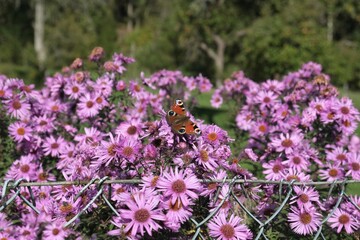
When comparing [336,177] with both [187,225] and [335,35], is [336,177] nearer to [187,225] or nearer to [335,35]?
[187,225]

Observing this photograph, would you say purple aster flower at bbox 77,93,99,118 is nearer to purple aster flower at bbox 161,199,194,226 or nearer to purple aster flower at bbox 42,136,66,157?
purple aster flower at bbox 42,136,66,157

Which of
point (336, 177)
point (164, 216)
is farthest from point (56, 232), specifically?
point (336, 177)

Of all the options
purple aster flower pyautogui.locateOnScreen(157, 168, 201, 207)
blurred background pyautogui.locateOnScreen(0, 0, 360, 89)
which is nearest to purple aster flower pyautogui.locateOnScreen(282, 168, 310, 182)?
purple aster flower pyautogui.locateOnScreen(157, 168, 201, 207)

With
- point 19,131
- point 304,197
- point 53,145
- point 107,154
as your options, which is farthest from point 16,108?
point 304,197

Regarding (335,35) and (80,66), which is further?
(335,35)

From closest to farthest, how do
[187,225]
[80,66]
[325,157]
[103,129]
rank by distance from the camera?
1. [187,225]
2. [325,157]
3. [103,129]
4. [80,66]

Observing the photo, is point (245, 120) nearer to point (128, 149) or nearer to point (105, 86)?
point (105, 86)
